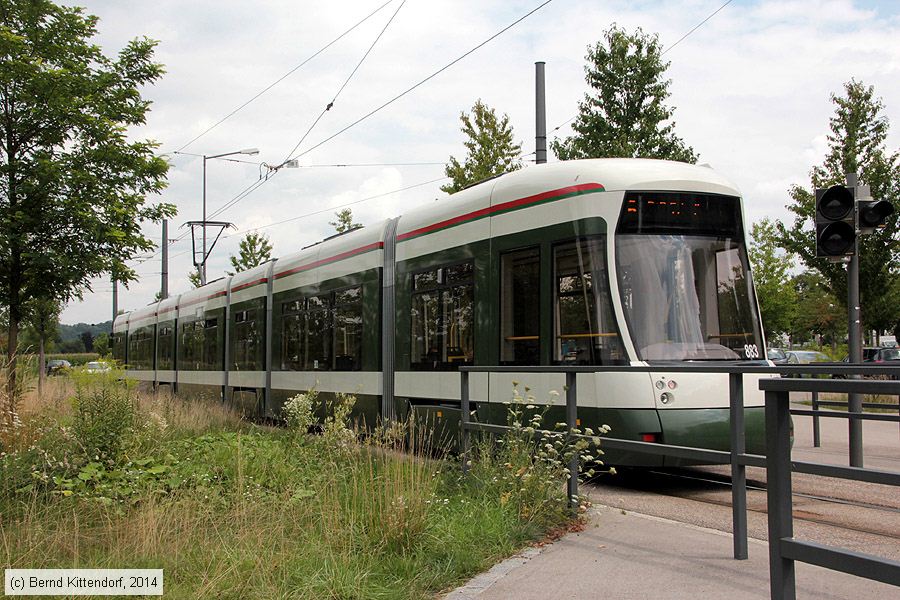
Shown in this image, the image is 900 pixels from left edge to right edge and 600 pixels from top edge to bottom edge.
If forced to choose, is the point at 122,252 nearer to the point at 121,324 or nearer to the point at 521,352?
the point at 521,352

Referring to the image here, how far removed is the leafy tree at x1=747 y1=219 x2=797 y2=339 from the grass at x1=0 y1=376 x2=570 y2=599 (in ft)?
109

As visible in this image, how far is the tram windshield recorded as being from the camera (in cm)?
836

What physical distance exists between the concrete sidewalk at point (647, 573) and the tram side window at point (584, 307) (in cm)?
257

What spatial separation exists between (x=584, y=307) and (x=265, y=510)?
12.5 feet

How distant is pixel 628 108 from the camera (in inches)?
795

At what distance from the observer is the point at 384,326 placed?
12562mm

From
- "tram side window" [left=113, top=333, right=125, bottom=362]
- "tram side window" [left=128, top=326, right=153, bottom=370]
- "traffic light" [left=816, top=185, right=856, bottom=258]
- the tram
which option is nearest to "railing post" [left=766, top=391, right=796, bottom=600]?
the tram

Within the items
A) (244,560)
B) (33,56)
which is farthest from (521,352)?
(33,56)

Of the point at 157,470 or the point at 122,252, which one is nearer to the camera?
the point at 157,470

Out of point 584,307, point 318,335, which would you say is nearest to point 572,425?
point 584,307

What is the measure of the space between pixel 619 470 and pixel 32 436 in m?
6.13

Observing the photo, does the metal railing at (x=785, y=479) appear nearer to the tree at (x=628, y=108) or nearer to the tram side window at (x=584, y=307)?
the tram side window at (x=584, y=307)

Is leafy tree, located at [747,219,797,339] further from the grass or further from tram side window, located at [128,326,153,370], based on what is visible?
the grass

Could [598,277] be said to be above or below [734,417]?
above
